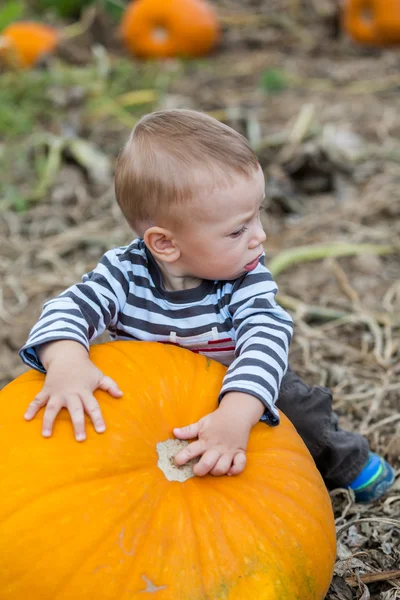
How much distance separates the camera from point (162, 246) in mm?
2361

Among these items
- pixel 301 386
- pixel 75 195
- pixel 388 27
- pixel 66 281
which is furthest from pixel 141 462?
pixel 388 27

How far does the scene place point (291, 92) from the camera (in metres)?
7.05

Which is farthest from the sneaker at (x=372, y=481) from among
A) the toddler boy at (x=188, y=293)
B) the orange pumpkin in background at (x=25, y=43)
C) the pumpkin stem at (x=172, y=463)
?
the orange pumpkin in background at (x=25, y=43)

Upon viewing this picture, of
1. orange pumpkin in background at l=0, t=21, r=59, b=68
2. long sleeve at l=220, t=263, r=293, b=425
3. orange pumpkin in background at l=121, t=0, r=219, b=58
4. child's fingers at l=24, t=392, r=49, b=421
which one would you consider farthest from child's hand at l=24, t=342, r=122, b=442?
orange pumpkin in background at l=121, t=0, r=219, b=58

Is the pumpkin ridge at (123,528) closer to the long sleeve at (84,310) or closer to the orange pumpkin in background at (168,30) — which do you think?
the long sleeve at (84,310)

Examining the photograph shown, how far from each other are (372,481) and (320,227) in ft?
7.79

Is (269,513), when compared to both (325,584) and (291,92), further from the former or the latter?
(291,92)

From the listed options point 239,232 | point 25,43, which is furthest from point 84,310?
point 25,43

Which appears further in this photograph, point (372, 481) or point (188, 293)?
point (372, 481)

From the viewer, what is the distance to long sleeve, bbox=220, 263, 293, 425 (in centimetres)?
217

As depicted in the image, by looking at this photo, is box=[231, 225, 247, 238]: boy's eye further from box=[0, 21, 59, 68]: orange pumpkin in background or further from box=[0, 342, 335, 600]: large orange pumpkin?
box=[0, 21, 59, 68]: orange pumpkin in background

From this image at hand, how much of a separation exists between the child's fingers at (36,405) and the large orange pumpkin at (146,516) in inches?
1.1

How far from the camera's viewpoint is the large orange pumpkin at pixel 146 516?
6.12ft

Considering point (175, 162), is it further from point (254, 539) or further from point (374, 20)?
point (374, 20)
